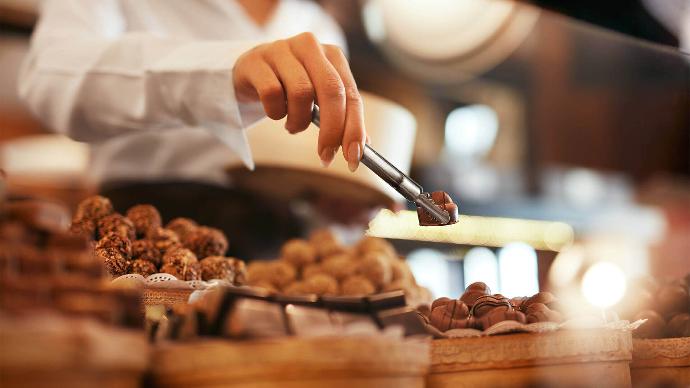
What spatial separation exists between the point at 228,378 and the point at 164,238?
628mm

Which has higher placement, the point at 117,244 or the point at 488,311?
the point at 117,244

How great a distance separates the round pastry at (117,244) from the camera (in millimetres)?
1123

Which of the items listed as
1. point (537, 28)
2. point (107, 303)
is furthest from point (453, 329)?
point (537, 28)

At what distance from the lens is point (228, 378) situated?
634 mm

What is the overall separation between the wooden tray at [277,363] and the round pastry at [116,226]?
1.72 ft

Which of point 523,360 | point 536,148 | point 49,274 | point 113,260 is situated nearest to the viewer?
point 49,274

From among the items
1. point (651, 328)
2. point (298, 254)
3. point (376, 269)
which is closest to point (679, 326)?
point (651, 328)

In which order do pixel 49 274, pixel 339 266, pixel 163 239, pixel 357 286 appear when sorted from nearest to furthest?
pixel 49 274 → pixel 163 239 → pixel 357 286 → pixel 339 266

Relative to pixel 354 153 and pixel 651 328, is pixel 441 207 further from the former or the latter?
pixel 651 328

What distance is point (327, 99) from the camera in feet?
3.08

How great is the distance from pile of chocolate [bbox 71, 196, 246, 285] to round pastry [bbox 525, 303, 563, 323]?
1.61 feet

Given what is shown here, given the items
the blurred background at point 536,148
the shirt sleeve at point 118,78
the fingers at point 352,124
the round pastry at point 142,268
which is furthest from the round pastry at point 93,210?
the blurred background at point 536,148

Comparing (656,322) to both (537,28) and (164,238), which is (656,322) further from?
(537,28)

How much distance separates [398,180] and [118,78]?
74cm
